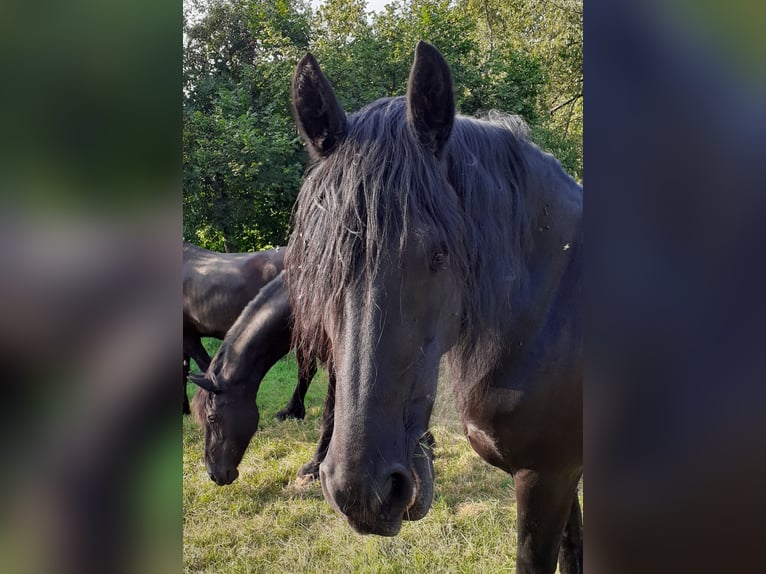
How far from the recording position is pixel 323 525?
3.59m

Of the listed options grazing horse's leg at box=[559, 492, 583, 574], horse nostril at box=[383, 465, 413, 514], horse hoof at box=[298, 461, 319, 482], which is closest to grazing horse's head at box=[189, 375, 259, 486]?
horse hoof at box=[298, 461, 319, 482]

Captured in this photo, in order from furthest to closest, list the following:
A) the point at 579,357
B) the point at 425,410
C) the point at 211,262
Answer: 1. the point at 211,262
2. the point at 579,357
3. the point at 425,410

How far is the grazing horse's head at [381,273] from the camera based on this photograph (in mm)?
1226

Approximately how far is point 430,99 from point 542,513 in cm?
148
